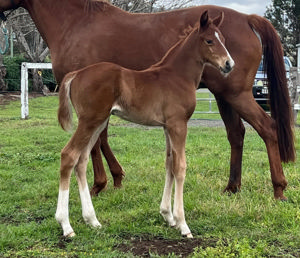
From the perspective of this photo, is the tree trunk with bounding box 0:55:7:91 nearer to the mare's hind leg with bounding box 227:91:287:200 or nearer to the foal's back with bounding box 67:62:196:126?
the mare's hind leg with bounding box 227:91:287:200

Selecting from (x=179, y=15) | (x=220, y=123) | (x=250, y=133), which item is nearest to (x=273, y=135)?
(x=179, y=15)

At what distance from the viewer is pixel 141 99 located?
117 inches

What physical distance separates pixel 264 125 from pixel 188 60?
4.14ft

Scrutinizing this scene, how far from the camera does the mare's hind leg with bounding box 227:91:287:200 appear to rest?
3.84m

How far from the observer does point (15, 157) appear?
19.7ft

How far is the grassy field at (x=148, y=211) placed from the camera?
2781mm

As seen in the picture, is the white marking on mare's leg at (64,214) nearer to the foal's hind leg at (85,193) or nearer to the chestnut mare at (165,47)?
the foal's hind leg at (85,193)

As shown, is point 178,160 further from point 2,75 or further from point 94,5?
point 2,75

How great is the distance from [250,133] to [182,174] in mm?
6242

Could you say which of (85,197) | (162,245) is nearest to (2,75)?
(85,197)

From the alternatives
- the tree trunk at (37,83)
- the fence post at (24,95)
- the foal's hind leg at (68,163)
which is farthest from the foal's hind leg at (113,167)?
the tree trunk at (37,83)

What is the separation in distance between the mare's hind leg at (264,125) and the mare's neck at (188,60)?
892mm

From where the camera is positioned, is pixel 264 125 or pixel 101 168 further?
pixel 101 168

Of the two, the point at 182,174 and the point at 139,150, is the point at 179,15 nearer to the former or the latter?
the point at 182,174
